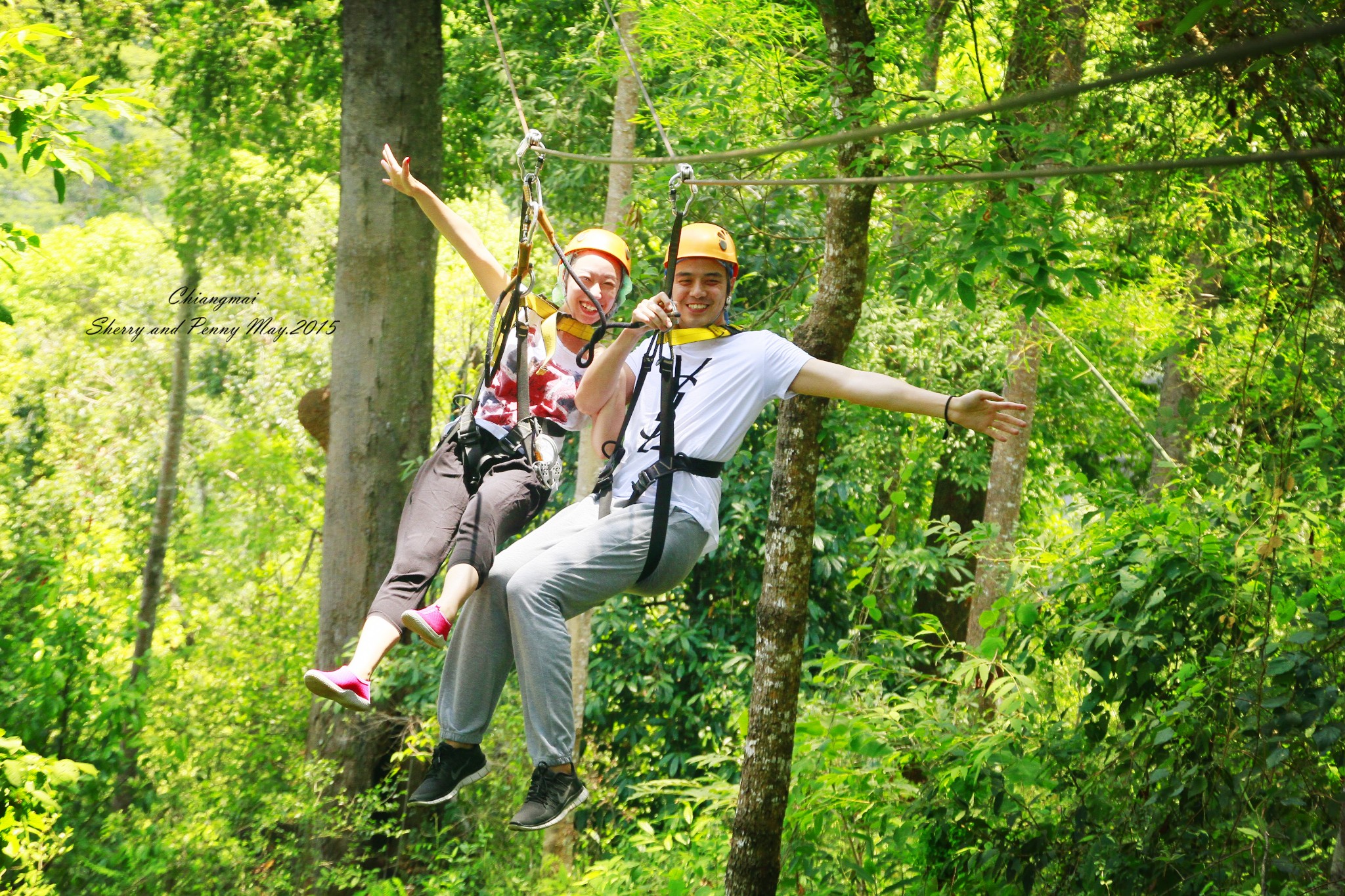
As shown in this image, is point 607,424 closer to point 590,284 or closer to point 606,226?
point 590,284

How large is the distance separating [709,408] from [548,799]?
110cm

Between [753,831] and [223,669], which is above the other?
[753,831]

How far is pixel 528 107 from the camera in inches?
331

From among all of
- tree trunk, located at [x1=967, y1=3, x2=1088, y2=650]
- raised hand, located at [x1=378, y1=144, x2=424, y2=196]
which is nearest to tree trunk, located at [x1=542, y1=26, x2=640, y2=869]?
tree trunk, located at [x1=967, y1=3, x2=1088, y2=650]

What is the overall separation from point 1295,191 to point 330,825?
235 inches

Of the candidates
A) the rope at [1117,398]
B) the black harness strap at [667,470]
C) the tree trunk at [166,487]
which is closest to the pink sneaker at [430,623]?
the black harness strap at [667,470]

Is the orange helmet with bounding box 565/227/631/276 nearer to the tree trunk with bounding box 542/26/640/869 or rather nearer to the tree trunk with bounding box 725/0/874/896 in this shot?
the tree trunk with bounding box 725/0/874/896

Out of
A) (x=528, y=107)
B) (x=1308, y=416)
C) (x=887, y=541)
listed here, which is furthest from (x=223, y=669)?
(x=1308, y=416)

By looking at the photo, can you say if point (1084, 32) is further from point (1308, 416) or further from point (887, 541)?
point (887, 541)

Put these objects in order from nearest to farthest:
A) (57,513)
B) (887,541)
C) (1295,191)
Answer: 1. (1295,191)
2. (887,541)
3. (57,513)

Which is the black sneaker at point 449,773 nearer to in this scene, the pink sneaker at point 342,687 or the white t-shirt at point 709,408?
the pink sneaker at point 342,687

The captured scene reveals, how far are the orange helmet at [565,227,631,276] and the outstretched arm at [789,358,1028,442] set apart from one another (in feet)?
2.23

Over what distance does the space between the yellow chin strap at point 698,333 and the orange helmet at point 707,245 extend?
0.19 meters

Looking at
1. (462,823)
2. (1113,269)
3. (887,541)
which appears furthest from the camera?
(462,823)
